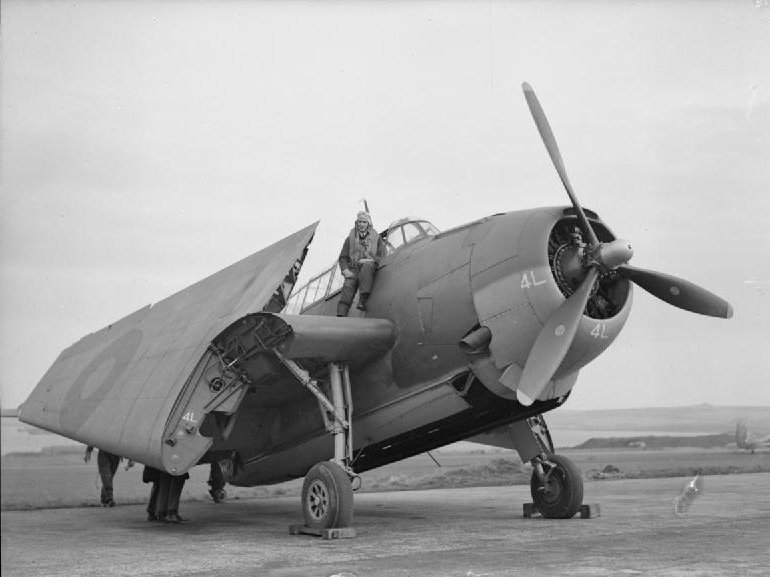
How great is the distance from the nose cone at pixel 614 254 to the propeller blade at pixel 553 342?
20cm

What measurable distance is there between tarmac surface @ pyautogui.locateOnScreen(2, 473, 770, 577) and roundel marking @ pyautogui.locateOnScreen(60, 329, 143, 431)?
191cm

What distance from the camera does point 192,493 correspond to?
74.1 ft

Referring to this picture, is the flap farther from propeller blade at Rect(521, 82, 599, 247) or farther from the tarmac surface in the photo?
propeller blade at Rect(521, 82, 599, 247)

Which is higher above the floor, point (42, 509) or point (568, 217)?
point (568, 217)

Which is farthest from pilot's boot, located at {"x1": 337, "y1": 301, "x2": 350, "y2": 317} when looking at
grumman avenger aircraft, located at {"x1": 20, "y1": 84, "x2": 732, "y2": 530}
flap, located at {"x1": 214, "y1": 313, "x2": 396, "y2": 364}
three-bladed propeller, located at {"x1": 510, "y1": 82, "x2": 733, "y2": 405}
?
three-bladed propeller, located at {"x1": 510, "y1": 82, "x2": 733, "y2": 405}

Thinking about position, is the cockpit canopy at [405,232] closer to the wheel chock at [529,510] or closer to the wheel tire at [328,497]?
the wheel tire at [328,497]

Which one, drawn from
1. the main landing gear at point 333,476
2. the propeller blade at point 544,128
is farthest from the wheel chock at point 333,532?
the propeller blade at point 544,128

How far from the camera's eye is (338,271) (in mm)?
13758

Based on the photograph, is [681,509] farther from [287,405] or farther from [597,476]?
[597,476]

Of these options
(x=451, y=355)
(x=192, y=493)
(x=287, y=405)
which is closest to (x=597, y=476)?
(x=192, y=493)

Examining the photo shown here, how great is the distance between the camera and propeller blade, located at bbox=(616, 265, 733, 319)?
10930 millimetres

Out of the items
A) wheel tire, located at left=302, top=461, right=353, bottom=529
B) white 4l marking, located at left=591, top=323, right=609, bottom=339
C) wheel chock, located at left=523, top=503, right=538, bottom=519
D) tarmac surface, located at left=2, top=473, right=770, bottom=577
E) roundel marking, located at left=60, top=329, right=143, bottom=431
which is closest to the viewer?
tarmac surface, located at left=2, top=473, right=770, bottom=577

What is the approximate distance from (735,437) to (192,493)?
48.3 ft

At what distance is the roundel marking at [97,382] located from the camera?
1538 cm
